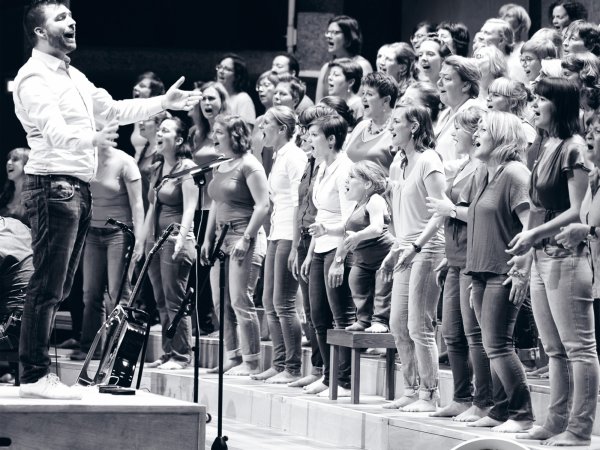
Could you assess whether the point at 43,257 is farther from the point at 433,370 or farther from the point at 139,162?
the point at 139,162

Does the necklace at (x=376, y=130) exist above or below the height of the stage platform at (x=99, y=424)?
above

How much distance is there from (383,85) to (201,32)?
4248 mm

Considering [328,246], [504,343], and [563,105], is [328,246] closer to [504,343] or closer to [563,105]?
[504,343]

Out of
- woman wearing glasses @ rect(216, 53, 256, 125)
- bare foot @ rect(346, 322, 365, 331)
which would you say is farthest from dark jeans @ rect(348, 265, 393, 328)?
woman wearing glasses @ rect(216, 53, 256, 125)

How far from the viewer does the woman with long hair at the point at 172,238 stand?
7.69m

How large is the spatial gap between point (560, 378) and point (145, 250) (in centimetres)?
361

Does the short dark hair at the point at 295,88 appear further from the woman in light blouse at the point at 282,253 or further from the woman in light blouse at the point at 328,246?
the woman in light blouse at the point at 328,246

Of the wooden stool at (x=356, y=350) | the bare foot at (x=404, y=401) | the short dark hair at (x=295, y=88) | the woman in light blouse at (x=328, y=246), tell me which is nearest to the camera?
the bare foot at (x=404, y=401)

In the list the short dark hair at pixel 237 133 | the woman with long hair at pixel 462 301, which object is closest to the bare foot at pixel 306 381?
Result: the woman with long hair at pixel 462 301

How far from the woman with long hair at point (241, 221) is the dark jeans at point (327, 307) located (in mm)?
720

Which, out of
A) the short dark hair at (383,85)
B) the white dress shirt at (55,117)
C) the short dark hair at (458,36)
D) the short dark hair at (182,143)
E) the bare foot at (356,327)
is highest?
the short dark hair at (458,36)

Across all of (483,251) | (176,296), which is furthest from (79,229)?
(176,296)

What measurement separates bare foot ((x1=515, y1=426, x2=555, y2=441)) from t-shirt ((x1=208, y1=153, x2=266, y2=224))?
2.80 m

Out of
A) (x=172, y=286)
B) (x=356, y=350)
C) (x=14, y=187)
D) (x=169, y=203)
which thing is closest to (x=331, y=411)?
(x=356, y=350)
